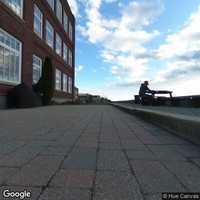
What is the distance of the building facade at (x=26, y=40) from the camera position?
13945 mm

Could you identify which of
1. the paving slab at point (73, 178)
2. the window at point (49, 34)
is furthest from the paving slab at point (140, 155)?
the window at point (49, 34)

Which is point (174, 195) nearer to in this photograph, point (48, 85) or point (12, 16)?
point (12, 16)

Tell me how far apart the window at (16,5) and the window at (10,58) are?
5.58 feet

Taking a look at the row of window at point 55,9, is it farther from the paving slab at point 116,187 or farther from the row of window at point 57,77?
the paving slab at point 116,187

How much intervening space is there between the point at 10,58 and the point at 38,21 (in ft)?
22.7

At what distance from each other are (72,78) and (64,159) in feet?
118

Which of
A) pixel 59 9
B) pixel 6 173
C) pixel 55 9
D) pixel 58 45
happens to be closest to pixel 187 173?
pixel 6 173

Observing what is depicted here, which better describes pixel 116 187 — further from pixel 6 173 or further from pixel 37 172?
pixel 6 173

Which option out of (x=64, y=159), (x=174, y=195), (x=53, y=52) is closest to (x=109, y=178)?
(x=174, y=195)

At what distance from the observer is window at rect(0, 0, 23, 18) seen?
1442cm

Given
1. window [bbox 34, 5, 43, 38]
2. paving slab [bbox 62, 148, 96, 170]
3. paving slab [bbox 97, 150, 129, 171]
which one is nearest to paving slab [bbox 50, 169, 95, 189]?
paving slab [bbox 62, 148, 96, 170]

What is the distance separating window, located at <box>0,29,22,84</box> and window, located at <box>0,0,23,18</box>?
5.58 ft

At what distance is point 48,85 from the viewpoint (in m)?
18.4

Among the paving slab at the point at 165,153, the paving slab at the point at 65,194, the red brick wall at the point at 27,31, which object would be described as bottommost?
the paving slab at the point at 65,194
